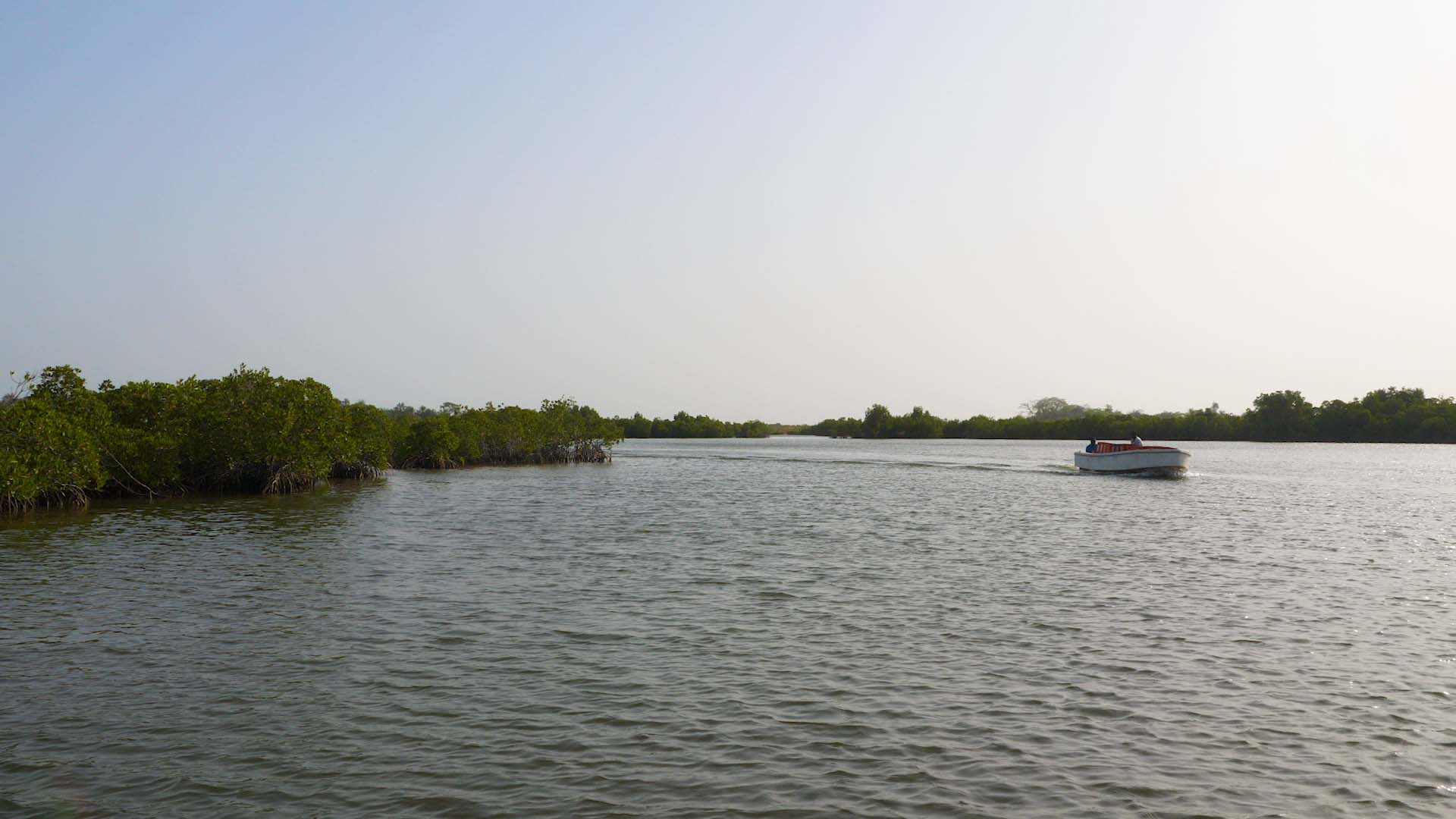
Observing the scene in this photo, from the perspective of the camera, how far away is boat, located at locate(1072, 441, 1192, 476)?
50.8 meters

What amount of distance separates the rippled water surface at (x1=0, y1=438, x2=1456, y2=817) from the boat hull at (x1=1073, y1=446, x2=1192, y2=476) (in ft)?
87.1

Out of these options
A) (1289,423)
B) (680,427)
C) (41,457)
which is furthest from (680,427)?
(41,457)

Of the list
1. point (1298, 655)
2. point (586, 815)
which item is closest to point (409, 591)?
point (586, 815)

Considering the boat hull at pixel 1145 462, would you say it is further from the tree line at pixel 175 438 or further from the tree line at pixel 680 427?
the tree line at pixel 680 427

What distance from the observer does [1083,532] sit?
84.9 feet

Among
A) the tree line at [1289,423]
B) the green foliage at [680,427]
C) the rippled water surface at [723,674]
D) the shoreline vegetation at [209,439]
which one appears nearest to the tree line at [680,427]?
the green foliage at [680,427]

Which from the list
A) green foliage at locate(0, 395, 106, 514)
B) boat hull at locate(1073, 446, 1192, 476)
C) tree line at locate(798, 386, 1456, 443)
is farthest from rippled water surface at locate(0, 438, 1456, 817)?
tree line at locate(798, 386, 1456, 443)

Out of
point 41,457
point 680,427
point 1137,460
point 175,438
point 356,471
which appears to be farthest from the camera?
point 680,427

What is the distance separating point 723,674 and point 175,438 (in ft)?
107

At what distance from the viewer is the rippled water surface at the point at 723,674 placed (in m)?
7.47

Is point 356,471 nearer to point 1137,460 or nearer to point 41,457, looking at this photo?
point 41,457

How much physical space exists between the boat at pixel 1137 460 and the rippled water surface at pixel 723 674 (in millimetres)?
26609

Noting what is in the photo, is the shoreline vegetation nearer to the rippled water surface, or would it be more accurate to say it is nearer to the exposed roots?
the exposed roots

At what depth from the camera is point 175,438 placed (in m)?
36.2
